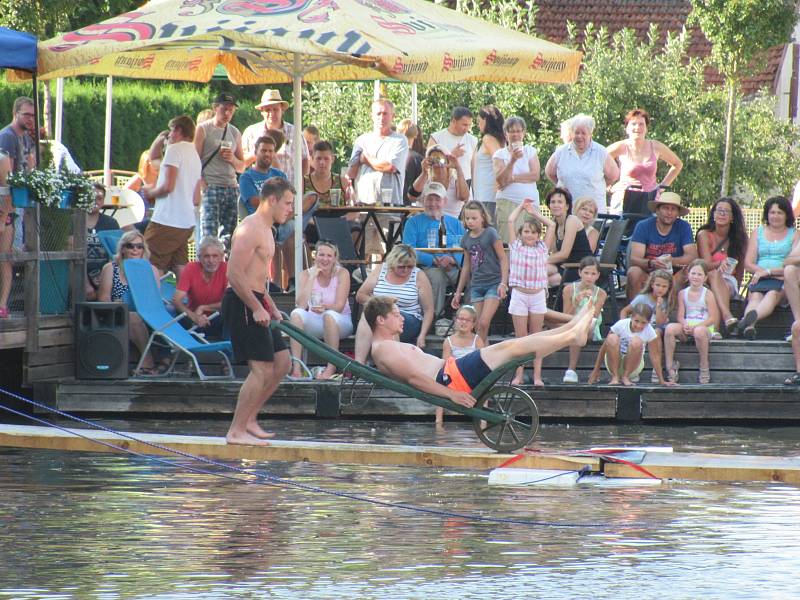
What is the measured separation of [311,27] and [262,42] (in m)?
0.56

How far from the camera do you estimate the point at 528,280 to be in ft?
47.7

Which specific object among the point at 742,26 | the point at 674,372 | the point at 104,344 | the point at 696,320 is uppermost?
the point at 742,26

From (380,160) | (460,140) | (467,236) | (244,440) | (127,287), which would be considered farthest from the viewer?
(460,140)

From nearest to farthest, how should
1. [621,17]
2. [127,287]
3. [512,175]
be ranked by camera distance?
[127,287] → [512,175] → [621,17]

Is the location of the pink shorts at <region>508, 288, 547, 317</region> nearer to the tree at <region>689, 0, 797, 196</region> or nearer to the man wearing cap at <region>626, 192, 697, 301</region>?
the man wearing cap at <region>626, 192, 697, 301</region>

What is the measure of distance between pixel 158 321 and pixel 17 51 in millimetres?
2620

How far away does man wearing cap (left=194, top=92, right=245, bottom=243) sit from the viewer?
55.5ft

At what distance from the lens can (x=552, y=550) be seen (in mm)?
8656

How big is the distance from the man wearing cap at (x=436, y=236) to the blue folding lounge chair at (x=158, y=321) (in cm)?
210

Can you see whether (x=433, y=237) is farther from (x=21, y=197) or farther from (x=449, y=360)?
(x=449, y=360)

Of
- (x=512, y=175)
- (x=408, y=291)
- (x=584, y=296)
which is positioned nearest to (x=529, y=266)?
(x=584, y=296)

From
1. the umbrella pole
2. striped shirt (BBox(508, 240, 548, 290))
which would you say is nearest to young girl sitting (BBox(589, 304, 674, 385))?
striped shirt (BBox(508, 240, 548, 290))

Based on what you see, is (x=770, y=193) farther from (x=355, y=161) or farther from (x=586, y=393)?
(x=586, y=393)

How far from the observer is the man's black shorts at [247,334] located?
11.9 meters
